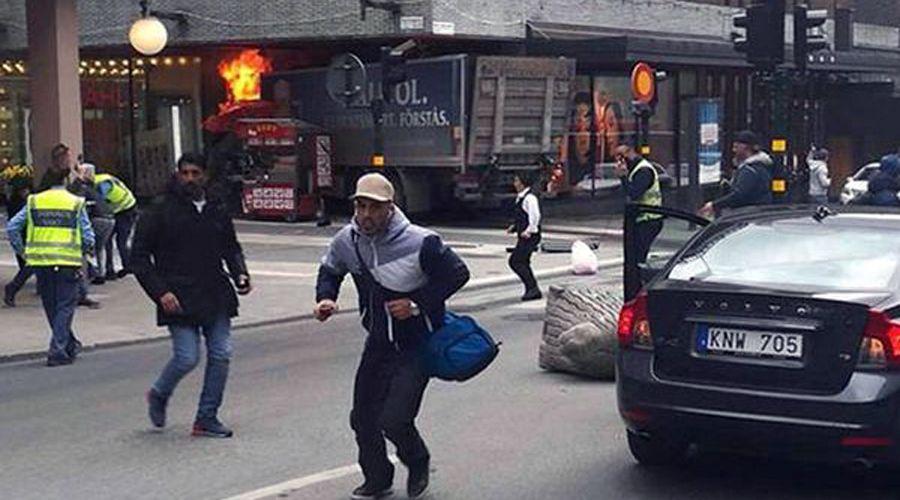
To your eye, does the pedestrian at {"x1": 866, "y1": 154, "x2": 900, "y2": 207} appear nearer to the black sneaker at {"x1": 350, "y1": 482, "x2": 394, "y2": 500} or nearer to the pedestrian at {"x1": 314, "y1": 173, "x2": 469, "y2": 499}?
the pedestrian at {"x1": 314, "y1": 173, "x2": 469, "y2": 499}

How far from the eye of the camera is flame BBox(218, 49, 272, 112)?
108ft

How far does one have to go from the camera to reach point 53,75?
18328 mm

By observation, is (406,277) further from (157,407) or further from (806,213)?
(157,407)

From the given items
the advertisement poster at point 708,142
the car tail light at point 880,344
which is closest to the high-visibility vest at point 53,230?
the car tail light at point 880,344

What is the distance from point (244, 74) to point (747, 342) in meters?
27.5

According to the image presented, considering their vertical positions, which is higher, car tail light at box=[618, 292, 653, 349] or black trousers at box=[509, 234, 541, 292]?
car tail light at box=[618, 292, 653, 349]

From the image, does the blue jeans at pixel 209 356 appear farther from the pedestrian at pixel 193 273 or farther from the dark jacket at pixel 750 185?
the dark jacket at pixel 750 185

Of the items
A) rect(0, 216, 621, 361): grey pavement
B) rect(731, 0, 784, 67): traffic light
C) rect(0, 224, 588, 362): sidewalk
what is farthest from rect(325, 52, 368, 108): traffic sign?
rect(731, 0, 784, 67): traffic light

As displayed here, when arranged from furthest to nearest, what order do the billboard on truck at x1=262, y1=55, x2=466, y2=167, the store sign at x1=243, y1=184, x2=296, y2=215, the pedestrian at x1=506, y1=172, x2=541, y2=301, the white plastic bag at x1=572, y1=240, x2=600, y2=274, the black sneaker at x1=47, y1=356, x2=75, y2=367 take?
1. the store sign at x1=243, y1=184, x2=296, y2=215
2. the billboard on truck at x1=262, y1=55, x2=466, y2=167
3. the white plastic bag at x1=572, y1=240, x2=600, y2=274
4. the pedestrian at x1=506, y1=172, x2=541, y2=301
5. the black sneaker at x1=47, y1=356, x2=75, y2=367

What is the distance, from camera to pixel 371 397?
22.3 feet

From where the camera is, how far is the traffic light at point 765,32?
16203 mm

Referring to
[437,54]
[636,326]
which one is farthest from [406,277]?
[437,54]

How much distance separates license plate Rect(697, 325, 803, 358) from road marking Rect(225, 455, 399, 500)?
202 cm

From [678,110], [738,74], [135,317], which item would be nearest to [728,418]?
[135,317]
